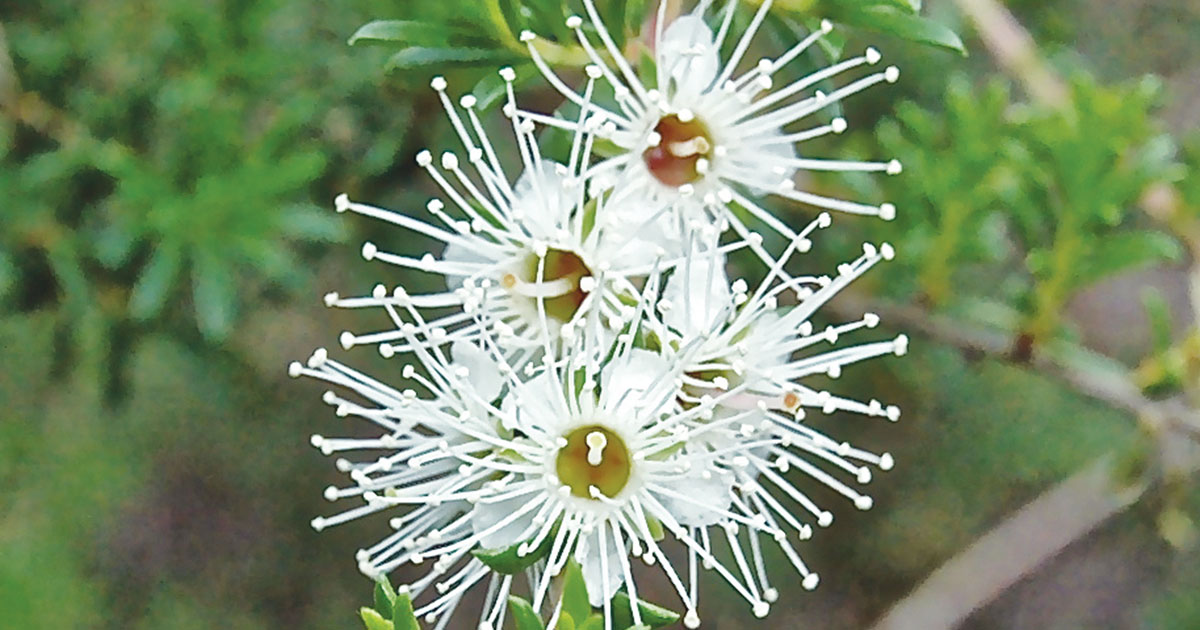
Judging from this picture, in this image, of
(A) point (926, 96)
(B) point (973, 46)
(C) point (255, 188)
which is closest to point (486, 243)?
(C) point (255, 188)

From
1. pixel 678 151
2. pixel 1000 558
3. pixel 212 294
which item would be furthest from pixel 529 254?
pixel 1000 558

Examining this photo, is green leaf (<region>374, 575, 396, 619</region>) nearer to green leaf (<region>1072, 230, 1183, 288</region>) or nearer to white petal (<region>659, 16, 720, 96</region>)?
white petal (<region>659, 16, 720, 96</region>)

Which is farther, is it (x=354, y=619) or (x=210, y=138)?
(x=354, y=619)

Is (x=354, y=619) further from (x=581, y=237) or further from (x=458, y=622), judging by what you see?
(x=581, y=237)

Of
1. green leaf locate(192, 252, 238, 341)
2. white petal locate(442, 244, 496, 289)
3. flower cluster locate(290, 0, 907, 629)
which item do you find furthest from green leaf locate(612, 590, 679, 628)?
green leaf locate(192, 252, 238, 341)

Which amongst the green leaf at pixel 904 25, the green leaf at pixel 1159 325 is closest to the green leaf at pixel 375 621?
the green leaf at pixel 904 25

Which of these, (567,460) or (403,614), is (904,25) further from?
(403,614)
